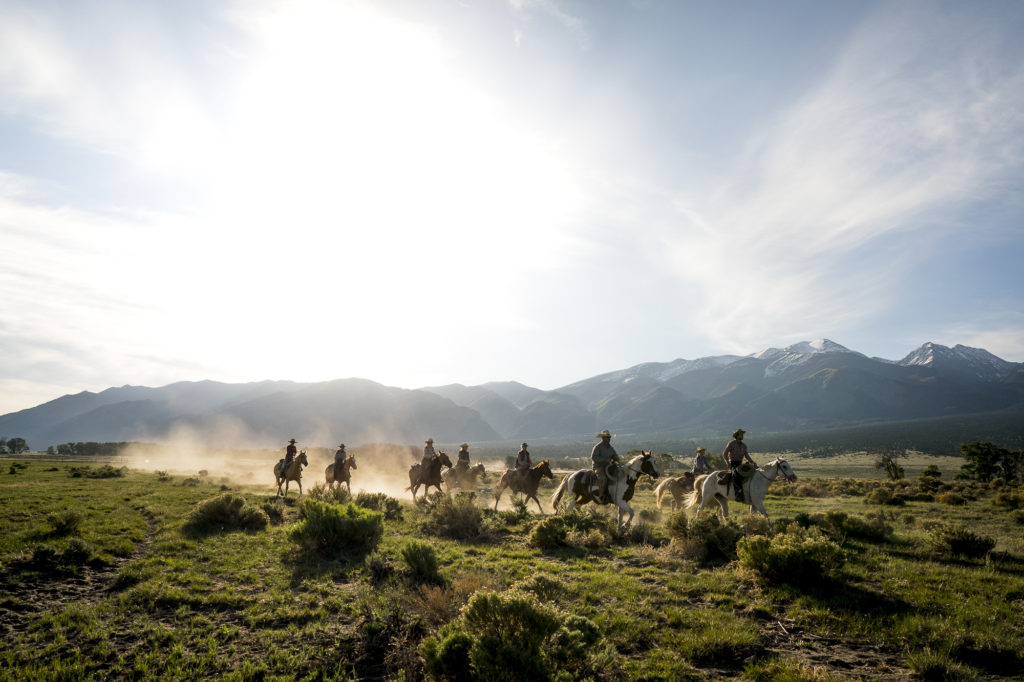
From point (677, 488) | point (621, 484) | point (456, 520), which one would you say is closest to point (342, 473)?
point (456, 520)

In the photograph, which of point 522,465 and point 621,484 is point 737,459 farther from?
point 522,465

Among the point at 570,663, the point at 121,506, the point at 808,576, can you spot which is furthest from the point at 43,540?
the point at 808,576

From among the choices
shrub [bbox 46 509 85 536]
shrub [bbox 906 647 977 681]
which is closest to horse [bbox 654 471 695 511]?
shrub [bbox 906 647 977 681]

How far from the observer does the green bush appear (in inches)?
322

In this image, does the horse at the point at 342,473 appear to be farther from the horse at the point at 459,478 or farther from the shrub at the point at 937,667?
the shrub at the point at 937,667

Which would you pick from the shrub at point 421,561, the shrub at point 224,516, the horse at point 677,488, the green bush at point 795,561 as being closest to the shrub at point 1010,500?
the horse at point 677,488

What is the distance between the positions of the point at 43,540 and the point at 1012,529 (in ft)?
96.2

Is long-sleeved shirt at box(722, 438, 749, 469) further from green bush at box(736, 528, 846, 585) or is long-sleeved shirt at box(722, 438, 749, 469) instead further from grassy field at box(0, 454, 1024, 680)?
green bush at box(736, 528, 846, 585)

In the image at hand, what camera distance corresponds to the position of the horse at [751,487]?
1406 cm

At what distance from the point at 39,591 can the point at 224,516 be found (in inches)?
251

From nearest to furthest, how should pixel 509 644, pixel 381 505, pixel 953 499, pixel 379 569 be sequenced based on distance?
pixel 509 644 → pixel 379 569 → pixel 381 505 → pixel 953 499

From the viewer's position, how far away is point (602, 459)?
589 inches

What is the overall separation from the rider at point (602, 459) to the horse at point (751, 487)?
3118mm

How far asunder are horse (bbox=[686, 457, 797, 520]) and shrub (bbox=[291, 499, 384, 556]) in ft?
33.7
